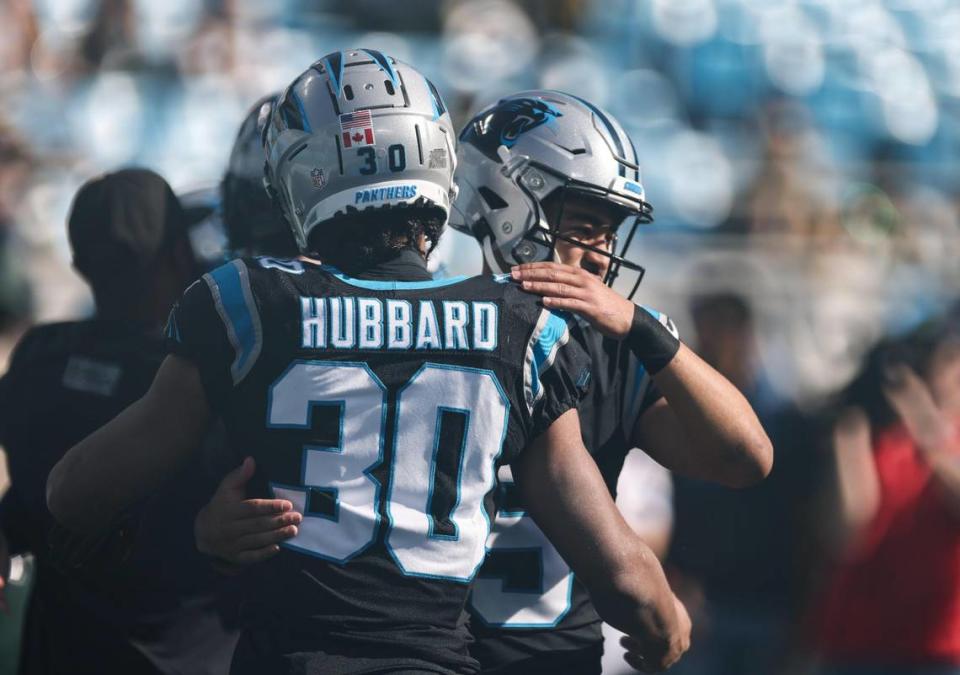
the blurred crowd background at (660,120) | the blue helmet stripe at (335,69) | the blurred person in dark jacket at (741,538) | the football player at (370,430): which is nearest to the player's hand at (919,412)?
A: the blurred person in dark jacket at (741,538)

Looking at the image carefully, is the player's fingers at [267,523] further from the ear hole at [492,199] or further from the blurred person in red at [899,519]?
the blurred person in red at [899,519]

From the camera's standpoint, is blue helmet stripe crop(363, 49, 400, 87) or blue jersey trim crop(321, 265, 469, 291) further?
blue helmet stripe crop(363, 49, 400, 87)

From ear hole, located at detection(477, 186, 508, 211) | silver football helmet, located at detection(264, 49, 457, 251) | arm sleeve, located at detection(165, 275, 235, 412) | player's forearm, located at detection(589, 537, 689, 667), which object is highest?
silver football helmet, located at detection(264, 49, 457, 251)

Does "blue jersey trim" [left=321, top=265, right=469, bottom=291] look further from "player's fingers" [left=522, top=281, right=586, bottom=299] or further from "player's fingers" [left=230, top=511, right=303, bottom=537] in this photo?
"player's fingers" [left=230, top=511, right=303, bottom=537]

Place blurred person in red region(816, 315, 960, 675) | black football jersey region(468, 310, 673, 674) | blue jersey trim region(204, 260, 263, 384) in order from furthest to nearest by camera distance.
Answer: blurred person in red region(816, 315, 960, 675), black football jersey region(468, 310, 673, 674), blue jersey trim region(204, 260, 263, 384)

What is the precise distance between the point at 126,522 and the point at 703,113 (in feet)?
30.5

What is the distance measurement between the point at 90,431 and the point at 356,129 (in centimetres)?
100

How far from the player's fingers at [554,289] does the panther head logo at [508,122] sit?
69cm

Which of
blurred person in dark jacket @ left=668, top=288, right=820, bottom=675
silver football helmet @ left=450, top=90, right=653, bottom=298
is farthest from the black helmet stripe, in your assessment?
blurred person in dark jacket @ left=668, top=288, right=820, bottom=675

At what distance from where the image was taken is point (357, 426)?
218cm

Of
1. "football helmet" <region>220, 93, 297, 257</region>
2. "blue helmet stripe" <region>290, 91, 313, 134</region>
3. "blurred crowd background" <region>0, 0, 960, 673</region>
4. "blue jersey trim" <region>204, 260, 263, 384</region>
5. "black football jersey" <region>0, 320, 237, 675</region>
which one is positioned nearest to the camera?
"blue jersey trim" <region>204, 260, 263, 384</region>

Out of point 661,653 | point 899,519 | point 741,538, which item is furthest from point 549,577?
point 741,538

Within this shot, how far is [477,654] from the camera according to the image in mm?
2664

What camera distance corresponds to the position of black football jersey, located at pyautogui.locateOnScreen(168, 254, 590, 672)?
2168mm
